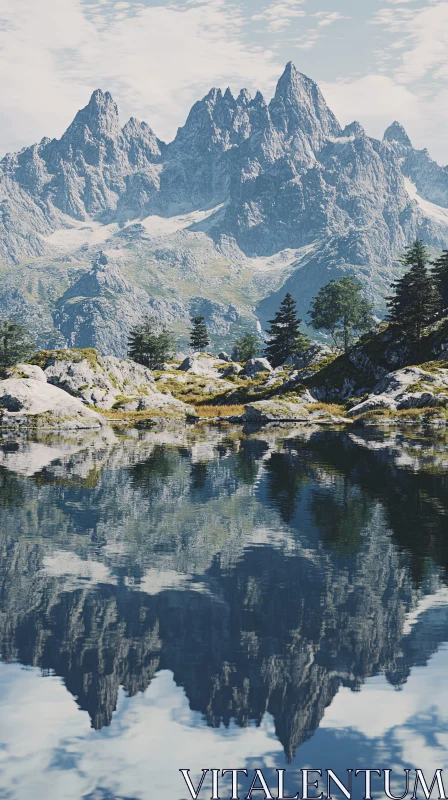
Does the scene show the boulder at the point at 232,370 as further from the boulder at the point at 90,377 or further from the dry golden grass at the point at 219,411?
the boulder at the point at 90,377

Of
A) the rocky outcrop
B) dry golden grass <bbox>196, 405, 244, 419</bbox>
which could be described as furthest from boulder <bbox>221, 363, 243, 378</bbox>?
the rocky outcrop

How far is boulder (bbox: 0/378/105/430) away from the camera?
92812 mm

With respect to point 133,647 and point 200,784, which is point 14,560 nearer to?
point 133,647

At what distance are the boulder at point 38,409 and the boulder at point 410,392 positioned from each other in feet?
124

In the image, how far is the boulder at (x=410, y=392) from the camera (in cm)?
9456

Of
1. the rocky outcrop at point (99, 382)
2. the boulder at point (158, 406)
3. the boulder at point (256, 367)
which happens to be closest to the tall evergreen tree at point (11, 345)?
the rocky outcrop at point (99, 382)

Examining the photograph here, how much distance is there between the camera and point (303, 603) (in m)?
20.7

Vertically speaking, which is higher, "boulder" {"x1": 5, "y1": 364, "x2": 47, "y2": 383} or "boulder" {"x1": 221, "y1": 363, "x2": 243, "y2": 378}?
"boulder" {"x1": 221, "y1": 363, "x2": 243, "y2": 378}

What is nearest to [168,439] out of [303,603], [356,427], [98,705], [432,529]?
[356,427]

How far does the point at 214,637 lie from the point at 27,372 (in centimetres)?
8887

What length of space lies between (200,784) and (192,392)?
433 feet

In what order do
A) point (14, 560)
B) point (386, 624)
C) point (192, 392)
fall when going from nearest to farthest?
1. point (386, 624)
2. point (14, 560)
3. point (192, 392)

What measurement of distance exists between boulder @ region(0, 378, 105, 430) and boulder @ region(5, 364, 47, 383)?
143 cm

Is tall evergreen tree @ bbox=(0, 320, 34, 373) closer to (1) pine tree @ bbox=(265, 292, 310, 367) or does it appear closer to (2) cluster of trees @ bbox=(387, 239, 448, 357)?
(1) pine tree @ bbox=(265, 292, 310, 367)
